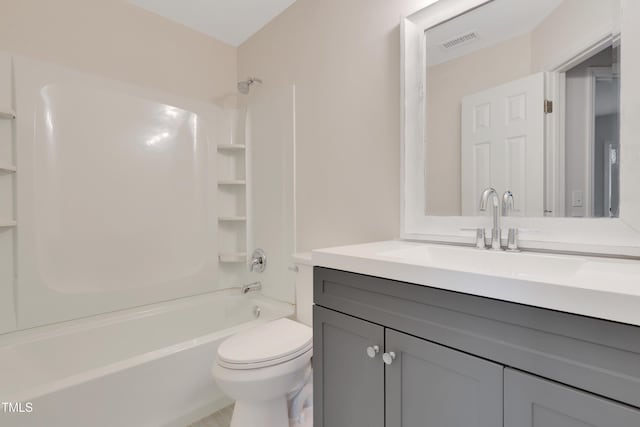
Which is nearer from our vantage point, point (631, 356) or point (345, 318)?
point (631, 356)

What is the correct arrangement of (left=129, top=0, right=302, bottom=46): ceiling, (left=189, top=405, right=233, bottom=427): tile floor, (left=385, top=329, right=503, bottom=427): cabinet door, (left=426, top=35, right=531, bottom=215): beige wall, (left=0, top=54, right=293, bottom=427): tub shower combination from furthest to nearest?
(left=129, top=0, right=302, bottom=46): ceiling → (left=189, top=405, right=233, bottom=427): tile floor → (left=0, top=54, right=293, bottom=427): tub shower combination → (left=426, top=35, right=531, bottom=215): beige wall → (left=385, top=329, right=503, bottom=427): cabinet door

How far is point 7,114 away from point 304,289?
68.8 inches

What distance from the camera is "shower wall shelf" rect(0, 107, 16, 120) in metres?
1.54

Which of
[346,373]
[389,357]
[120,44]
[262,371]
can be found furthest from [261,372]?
[120,44]

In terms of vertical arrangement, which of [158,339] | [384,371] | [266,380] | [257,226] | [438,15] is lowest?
[158,339]

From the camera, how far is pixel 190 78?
2316mm

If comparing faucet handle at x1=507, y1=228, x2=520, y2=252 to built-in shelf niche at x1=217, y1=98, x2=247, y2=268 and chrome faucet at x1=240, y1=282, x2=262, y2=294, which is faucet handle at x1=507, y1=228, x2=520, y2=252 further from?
built-in shelf niche at x1=217, y1=98, x2=247, y2=268

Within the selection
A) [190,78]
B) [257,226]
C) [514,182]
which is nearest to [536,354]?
[514,182]

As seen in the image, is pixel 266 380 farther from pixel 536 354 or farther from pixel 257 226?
pixel 257 226

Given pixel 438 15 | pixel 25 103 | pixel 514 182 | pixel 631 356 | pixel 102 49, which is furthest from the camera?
pixel 102 49

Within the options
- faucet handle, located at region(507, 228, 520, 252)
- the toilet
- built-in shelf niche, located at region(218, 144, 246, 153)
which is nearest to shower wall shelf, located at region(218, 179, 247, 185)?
built-in shelf niche, located at region(218, 144, 246, 153)

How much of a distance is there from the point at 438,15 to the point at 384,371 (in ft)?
4.71

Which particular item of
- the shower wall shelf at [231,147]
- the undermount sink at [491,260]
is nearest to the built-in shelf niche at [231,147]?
the shower wall shelf at [231,147]

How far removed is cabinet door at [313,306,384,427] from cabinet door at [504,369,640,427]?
1.14ft
